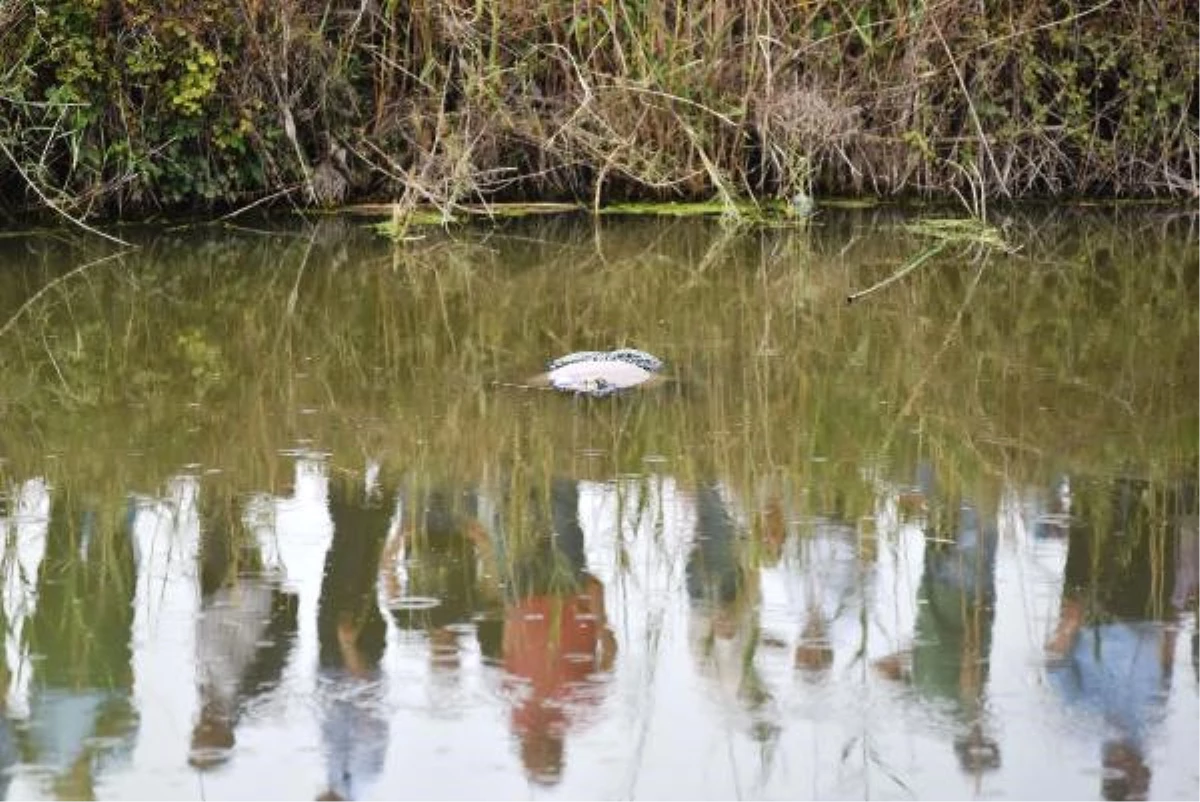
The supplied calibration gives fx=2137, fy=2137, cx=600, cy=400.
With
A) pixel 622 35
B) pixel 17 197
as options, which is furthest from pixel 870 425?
pixel 17 197

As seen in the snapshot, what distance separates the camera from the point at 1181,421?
5.99 metres

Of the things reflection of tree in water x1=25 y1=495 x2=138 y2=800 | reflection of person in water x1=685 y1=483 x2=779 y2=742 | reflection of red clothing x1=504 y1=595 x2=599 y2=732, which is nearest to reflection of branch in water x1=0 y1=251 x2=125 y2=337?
reflection of tree in water x1=25 y1=495 x2=138 y2=800

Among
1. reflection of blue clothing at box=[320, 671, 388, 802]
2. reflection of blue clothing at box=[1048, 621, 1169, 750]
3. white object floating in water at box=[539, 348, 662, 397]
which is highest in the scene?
white object floating in water at box=[539, 348, 662, 397]

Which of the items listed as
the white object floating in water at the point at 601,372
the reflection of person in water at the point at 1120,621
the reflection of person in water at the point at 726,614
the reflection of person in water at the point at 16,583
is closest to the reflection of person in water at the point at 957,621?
the reflection of person in water at the point at 1120,621

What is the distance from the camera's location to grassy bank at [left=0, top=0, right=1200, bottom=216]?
993 centimetres

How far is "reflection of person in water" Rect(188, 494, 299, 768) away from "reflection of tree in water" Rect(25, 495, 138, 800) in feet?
0.45

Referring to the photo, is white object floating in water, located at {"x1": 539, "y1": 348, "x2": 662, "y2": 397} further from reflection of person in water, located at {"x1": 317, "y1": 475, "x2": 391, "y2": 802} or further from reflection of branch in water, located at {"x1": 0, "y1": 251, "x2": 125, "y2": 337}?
reflection of branch in water, located at {"x1": 0, "y1": 251, "x2": 125, "y2": 337}

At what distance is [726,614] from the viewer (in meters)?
4.27

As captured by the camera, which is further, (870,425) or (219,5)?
(219,5)

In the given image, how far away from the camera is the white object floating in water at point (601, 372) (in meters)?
6.27

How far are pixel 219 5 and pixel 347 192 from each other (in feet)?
4.19

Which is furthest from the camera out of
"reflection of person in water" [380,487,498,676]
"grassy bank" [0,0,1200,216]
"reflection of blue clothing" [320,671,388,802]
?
"grassy bank" [0,0,1200,216]

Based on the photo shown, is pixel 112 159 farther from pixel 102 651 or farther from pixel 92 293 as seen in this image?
pixel 102 651

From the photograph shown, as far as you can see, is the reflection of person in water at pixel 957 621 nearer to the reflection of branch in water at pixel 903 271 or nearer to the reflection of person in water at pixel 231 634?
the reflection of person in water at pixel 231 634
